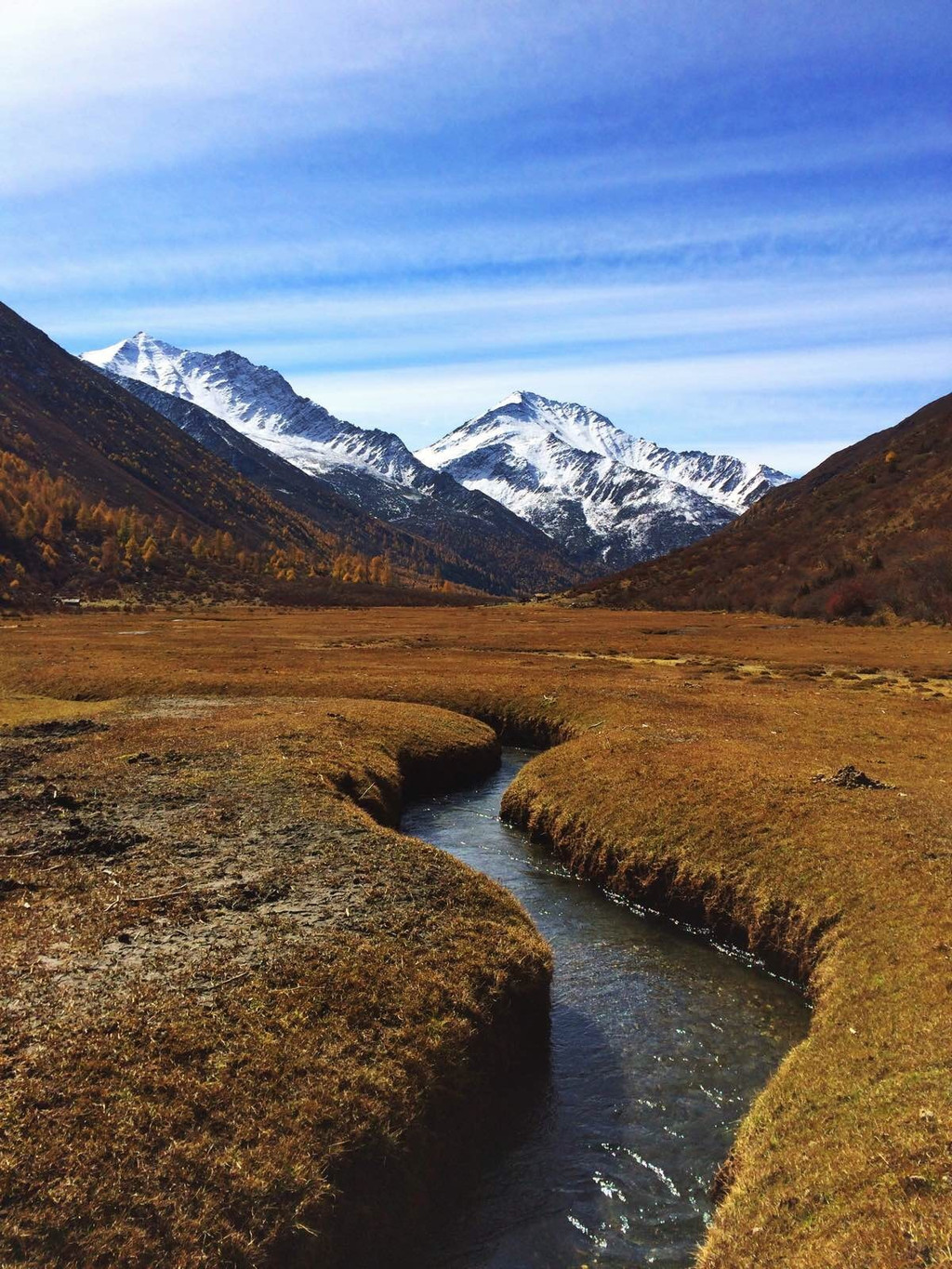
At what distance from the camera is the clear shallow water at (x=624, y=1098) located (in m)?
12.5

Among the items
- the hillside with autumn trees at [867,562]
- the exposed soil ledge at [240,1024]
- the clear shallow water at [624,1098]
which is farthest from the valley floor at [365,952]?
the hillside with autumn trees at [867,562]

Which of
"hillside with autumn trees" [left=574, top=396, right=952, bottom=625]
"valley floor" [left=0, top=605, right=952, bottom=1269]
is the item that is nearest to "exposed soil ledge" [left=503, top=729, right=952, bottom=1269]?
"valley floor" [left=0, top=605, right=952, bottom=1269]

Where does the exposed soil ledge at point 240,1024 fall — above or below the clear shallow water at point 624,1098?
above

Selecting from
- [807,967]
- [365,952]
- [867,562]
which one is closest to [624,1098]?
[365,952]

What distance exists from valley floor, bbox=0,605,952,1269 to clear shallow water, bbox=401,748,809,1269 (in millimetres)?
953

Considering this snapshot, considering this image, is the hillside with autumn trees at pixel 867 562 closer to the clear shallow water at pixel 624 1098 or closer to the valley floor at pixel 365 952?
the valley floor at pixel 365 952

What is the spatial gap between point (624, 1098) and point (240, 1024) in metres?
7.81

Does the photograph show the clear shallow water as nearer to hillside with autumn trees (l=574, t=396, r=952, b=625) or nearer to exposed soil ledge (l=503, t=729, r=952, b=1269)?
exposed soil ledge (l=503, t=729, r=952, b=1269)

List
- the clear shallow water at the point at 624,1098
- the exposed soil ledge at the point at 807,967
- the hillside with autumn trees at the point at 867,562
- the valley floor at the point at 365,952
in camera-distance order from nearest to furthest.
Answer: the exposed soil ledge at the point at 807,967
the valley floor at the point at 365,952
the clear shallow water at the point at 624,1098
the hillside with autumn trees at the point at 867,562

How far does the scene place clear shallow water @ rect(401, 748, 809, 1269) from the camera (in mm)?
12547

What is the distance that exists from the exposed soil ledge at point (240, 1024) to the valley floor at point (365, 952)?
0.21 feet

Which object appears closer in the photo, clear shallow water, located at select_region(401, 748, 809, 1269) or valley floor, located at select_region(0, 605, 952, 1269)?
valley floor, located at select_region(0, 605, 952, 1269)

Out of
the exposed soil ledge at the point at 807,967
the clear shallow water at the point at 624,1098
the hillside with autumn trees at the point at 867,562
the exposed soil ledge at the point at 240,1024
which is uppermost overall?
the hillside with autumn trees at the point at 867,562

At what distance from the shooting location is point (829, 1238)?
9.88 m
